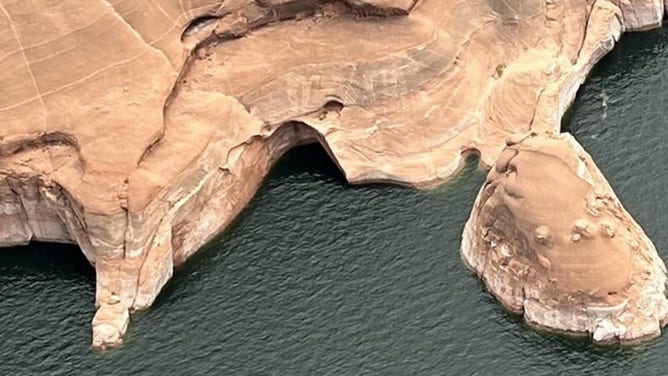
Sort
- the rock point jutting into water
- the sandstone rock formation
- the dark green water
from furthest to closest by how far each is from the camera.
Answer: the rock point jutting into water, the dark green water, the sandstone rock formation

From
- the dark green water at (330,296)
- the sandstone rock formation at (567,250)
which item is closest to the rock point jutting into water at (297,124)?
the sandstone rock formation at (567,250)

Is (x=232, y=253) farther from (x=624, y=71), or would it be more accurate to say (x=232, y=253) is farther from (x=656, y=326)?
(x=624, y=71)

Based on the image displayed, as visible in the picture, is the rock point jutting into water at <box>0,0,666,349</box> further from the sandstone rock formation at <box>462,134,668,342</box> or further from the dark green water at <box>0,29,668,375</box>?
the dark green water at <box>0,29,668,375</box>

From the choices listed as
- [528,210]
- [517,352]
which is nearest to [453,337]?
[517,352]

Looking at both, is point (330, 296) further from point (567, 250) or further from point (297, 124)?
point (297, 124)

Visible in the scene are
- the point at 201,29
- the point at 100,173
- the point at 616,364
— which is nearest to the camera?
the point at 616,364

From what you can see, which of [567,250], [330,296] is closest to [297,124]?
[330,296]

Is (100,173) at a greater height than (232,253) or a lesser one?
greater

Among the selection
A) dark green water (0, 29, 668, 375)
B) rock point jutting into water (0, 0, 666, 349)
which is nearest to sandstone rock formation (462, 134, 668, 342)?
rock point jutting into water (0, 0, 666, 349)
